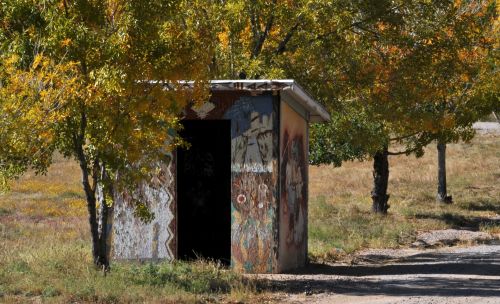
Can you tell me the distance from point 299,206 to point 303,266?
3.75 feet

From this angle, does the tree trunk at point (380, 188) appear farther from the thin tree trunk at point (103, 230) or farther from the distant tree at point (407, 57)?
the thin tree trunk at point (103, 230)

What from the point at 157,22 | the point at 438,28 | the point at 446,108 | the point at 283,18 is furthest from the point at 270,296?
the point at 446,108

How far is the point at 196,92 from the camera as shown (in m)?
13.5

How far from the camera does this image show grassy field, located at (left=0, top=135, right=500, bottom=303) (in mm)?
12648

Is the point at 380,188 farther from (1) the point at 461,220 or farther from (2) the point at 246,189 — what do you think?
(2) the point at 246,189

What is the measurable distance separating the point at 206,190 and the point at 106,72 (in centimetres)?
712

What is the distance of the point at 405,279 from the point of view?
15258mm

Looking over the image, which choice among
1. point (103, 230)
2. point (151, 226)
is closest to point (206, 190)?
point (151, 226)

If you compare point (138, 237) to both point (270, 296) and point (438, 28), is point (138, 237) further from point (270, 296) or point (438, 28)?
point (438, 28)

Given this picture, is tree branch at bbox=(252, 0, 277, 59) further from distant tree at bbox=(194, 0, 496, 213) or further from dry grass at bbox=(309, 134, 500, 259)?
dry grass at bbox=(309, 134, 500, 259)

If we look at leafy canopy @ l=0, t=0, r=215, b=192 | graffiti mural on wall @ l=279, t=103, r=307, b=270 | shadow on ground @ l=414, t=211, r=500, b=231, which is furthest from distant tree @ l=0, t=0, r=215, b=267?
shadow on ground @ l=414, t=211, r=500, b=231

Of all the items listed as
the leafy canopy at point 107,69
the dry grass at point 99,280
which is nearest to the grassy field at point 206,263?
the dry grass at point 99,280

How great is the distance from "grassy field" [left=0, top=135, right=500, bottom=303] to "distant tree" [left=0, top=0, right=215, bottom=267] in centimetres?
137

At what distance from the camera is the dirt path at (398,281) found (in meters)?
13.0
